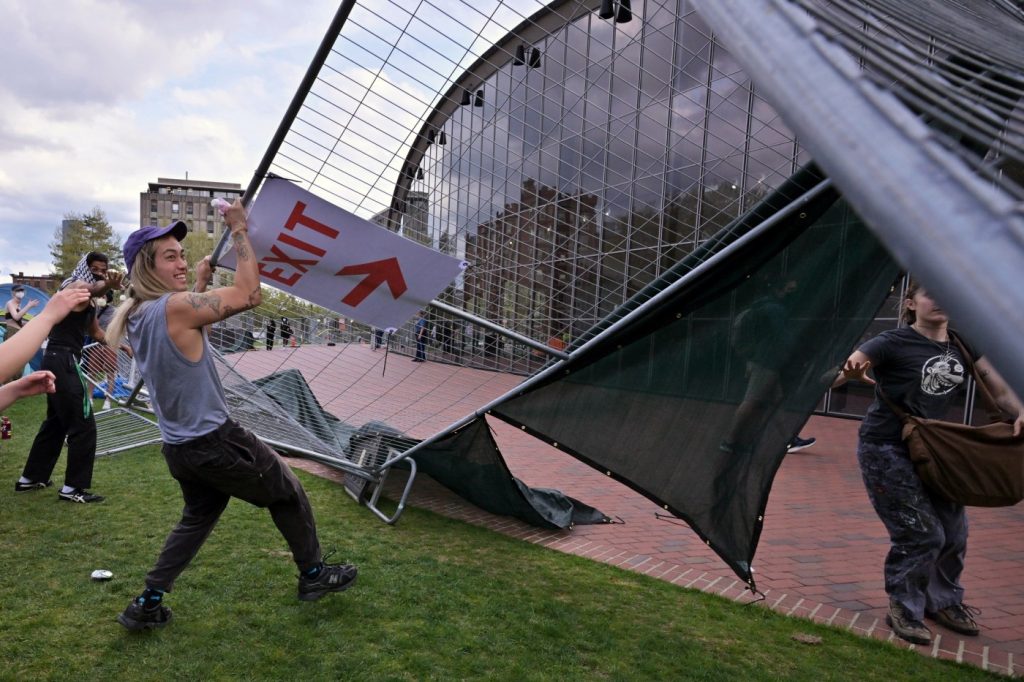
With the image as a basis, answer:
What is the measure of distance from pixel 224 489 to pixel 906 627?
3.37 metres

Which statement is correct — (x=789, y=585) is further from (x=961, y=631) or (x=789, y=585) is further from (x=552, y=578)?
(x=552, y=578)

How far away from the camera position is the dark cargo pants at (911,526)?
3.48 m

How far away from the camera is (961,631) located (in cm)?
358

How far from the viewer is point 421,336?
14.0ft

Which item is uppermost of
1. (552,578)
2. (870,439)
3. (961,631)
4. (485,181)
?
(485,181)

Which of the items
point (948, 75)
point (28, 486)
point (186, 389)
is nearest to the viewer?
point (948, 75)

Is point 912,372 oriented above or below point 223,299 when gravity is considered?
above

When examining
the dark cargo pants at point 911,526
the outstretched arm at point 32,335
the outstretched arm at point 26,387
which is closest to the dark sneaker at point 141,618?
the outstretched arm at point 26,387

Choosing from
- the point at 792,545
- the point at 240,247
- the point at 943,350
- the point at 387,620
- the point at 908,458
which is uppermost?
the point at 943,350

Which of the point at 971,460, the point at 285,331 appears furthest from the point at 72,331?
the point at 971,460

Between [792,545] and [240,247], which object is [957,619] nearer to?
[792,545]

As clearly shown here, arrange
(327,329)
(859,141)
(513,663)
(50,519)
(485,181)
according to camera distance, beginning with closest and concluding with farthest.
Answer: (859,141), (513,663), (485,181), (327,329), (50,519)

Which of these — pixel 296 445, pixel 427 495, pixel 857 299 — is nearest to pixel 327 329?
pixel 296 445

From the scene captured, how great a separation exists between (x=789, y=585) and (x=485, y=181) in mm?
3031
